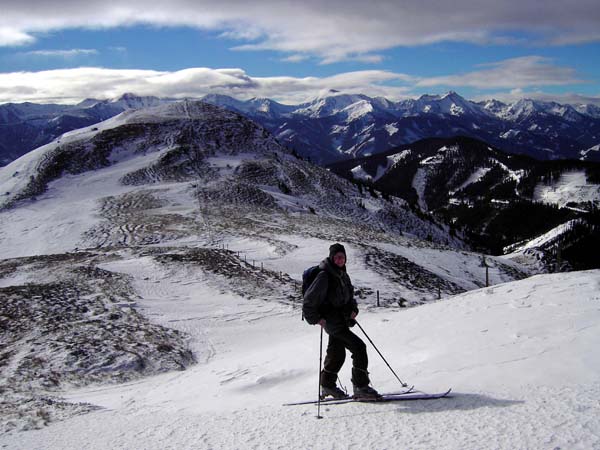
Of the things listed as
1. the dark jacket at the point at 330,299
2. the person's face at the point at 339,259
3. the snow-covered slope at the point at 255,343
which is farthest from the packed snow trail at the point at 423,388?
the person's face at the point at 339,259

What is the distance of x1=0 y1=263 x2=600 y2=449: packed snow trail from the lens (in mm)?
6414

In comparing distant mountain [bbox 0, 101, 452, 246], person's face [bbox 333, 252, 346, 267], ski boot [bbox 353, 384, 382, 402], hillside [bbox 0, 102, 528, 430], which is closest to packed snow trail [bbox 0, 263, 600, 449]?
ski boot [bbox 353, 384, 382, 402]

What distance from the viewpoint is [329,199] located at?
83.3 metres

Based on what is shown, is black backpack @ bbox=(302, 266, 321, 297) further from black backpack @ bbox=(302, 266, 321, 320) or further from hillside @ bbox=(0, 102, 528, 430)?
hillside @ bbox=(0, 102, 528, 430)

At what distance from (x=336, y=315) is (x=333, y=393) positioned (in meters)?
1.47

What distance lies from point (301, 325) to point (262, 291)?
6408 mm

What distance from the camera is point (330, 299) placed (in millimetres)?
8000

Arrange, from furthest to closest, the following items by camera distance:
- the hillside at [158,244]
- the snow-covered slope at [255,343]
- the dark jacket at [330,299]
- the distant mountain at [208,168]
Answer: the distant mountain at [208,168] < the hillside at [158,244] < the dark jacket at [330,299] < the snow-covered slope at [255,343]

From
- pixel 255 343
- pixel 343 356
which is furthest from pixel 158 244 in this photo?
pixel 343 356

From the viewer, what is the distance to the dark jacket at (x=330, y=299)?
25.6ft

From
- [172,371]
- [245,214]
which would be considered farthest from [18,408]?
[245,214]

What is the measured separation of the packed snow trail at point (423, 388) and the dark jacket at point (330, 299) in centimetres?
149

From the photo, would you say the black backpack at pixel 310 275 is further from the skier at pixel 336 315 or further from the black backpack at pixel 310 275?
the skier at pixel 336 315

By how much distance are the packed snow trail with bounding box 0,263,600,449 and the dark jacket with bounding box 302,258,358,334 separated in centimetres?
149
